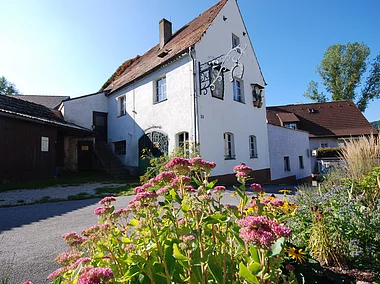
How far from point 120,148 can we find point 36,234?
11.2 m

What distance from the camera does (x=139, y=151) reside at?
12.5 m

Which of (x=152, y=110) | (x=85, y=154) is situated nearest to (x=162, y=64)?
(x=152, y=110)

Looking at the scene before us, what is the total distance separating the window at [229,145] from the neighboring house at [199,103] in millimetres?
53

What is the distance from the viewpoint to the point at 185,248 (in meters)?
0.98

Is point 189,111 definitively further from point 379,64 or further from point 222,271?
point 379,64

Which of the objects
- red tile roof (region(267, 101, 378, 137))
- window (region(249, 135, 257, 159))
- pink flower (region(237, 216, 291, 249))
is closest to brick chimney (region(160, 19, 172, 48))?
window (region(249, 135, 257, 159))

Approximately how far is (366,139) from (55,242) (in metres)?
7.06

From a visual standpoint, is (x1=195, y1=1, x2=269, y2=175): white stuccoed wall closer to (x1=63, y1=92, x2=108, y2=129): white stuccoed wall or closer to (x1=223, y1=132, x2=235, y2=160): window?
(x1=223, y1=132, x2=235, y2=160): window

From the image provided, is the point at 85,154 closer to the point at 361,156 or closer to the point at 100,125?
the point at 100,125

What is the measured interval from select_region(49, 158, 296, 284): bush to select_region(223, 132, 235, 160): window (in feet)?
30.6

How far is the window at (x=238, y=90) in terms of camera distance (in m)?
12.1

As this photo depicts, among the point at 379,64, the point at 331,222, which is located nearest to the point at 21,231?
the point at 331,222

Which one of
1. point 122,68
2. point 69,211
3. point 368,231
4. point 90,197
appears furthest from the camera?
point 122,68

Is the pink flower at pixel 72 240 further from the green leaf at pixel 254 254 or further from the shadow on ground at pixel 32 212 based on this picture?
the shadow on ground at pixel 32 212
